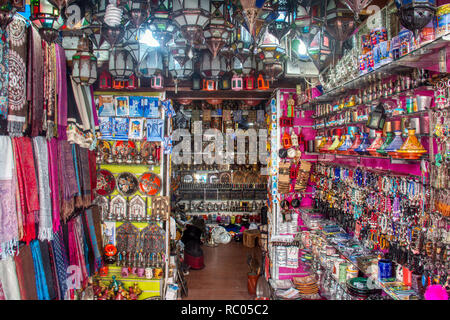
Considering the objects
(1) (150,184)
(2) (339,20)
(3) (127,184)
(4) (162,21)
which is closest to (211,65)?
(4) (162,21)

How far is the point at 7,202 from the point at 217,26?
1800mm

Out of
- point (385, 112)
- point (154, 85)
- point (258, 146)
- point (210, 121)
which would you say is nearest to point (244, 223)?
point (258, 146)

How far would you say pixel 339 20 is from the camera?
199 cm

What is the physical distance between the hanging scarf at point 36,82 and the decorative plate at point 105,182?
2.21m

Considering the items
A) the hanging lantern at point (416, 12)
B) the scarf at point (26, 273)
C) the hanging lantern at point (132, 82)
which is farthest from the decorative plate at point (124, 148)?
the hanging lantern at point (416, 12)

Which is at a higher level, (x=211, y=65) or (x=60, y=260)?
(x=211, y=65)

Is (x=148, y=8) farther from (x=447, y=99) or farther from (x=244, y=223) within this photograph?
(x=244, y=223)

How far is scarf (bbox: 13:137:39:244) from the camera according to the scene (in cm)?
242

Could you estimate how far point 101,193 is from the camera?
4984mm

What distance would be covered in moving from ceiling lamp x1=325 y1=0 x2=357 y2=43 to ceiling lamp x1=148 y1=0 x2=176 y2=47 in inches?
40.6

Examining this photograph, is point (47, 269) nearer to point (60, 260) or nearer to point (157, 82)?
point (60, 260)

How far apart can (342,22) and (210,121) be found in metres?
5.98

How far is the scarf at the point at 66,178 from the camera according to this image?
320 cm

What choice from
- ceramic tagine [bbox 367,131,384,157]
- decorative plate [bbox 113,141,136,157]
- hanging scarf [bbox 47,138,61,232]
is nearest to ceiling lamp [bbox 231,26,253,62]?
ceramic tagine [bbox 367,131,384,157]
